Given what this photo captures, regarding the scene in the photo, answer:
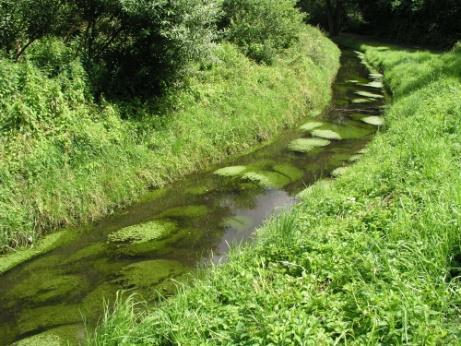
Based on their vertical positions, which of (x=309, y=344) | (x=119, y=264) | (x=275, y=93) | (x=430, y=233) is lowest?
(x=119, y=264)

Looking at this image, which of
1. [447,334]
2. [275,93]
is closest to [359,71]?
[275,93]

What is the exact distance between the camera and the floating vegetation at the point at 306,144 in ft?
50.7

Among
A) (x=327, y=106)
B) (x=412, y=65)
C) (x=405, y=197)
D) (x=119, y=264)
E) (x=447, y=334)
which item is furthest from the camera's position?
(x=412, y=65)

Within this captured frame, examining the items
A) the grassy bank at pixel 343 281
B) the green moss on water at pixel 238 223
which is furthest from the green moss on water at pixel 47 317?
the green moss on water at pixel 238 223

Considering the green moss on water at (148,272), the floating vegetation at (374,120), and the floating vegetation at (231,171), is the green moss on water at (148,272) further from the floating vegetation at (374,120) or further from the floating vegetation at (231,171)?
the floating vegetation at (374,120)

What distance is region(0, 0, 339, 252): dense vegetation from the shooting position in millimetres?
9781

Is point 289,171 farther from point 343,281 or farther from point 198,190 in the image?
point 343,281

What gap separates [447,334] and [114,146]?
897 centimetres

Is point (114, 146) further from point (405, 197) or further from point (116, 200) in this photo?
point (405, 197)

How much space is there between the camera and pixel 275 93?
18062mm

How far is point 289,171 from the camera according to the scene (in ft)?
44.4

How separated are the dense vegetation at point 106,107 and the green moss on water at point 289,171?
1719 millimetres

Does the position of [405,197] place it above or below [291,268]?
above

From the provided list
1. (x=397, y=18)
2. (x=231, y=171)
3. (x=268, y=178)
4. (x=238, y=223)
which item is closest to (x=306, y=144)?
(x=268, y=178)
